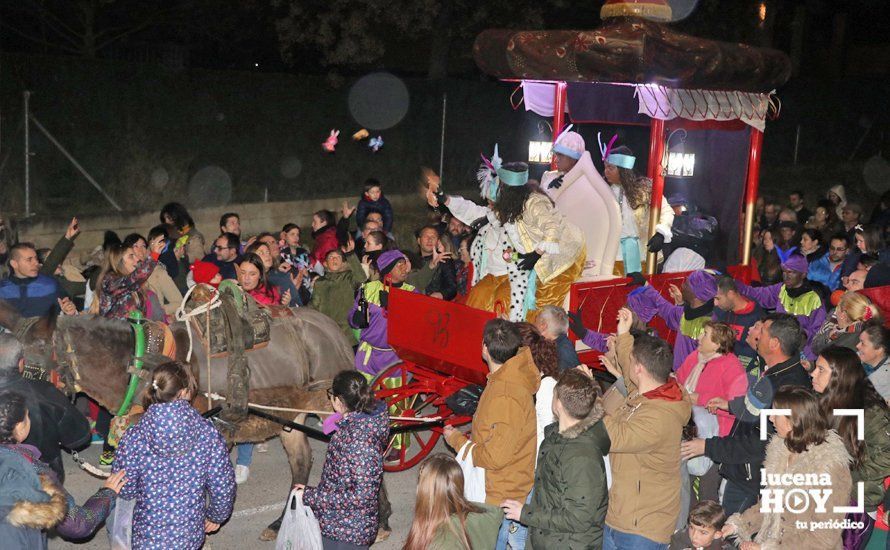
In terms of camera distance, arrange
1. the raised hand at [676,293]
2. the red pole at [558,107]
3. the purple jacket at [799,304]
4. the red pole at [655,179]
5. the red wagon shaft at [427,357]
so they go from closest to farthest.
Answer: the red wagon shaft at [427,357] → the purple jacket at [799,304] → the raised hand at [676,293] → the red pole at [655,179] → the red pole at [558,107]

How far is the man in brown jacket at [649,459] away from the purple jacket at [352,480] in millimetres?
1180

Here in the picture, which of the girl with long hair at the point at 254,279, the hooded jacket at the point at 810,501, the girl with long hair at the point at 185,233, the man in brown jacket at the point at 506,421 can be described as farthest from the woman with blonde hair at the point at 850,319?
the girl with long hair at the point at 185,233

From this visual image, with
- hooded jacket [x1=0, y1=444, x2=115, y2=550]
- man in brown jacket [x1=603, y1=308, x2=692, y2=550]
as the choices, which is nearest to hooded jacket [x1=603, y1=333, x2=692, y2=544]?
man in brown jacket [x1=603, y1=308, x2=692, y2=550]

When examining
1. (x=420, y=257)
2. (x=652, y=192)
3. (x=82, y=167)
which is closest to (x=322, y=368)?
(x=420, y=257)

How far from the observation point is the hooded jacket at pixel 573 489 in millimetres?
4332

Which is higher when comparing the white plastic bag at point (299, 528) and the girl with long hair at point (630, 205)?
the girl with long hair at point (630, 205)

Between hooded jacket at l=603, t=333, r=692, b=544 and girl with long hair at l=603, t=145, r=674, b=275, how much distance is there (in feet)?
12.4

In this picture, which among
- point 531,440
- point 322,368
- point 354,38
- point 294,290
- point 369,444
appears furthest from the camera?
point 354,38

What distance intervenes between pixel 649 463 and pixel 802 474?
741mm

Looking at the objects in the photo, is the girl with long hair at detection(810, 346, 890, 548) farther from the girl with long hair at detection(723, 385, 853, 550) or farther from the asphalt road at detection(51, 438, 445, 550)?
the asphalt road at detection(51, 438, 445, 550)

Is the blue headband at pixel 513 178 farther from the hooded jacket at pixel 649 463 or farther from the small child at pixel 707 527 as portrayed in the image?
the small child at pixel 707 527

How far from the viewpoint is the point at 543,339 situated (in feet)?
18.9

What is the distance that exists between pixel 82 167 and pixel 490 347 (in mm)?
10136

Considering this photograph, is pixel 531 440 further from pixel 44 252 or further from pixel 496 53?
pixel 44 252
